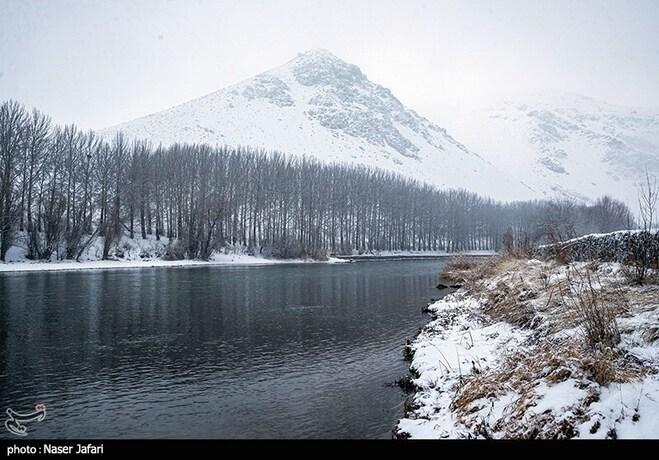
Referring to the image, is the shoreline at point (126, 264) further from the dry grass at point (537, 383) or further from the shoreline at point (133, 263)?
the dry grass at point (537, 383)

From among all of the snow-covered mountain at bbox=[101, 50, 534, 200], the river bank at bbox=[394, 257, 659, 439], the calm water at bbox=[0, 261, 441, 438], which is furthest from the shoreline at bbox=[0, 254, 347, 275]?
the snow-covered mountain at bbox=[101, 50, 534, 200]

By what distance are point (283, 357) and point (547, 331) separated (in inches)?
268

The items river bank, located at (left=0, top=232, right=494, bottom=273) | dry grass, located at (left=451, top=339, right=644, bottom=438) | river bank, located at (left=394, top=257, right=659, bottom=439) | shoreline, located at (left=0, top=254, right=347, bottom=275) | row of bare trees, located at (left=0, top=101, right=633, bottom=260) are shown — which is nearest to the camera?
river bank, located at (left=394, top=257, right=659, bottom=439)

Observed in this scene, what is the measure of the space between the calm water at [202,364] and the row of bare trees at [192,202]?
9125 millimetres

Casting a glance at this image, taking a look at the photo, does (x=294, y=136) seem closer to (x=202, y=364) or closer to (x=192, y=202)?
(x=192, y=202)

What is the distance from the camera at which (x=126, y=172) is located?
58156 millimetres

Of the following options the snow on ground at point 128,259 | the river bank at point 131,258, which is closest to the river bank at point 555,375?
the river bank at point 131,258

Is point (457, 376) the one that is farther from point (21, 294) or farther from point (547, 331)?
point (21, 294)

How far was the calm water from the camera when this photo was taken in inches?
306

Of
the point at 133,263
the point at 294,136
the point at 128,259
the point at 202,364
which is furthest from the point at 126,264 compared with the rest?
the point at 294,136

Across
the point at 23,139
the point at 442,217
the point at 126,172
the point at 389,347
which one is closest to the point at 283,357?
the point at 389,347

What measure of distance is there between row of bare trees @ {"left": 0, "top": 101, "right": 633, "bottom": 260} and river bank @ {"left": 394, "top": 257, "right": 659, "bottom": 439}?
7.47 metres

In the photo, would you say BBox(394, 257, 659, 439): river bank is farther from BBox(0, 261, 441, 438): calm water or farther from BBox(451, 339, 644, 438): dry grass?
BBox(0, 261, 441, 438): calm water

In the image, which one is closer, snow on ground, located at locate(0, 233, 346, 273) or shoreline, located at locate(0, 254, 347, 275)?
shoreline, located at locate(0, 254, 347, 275)
